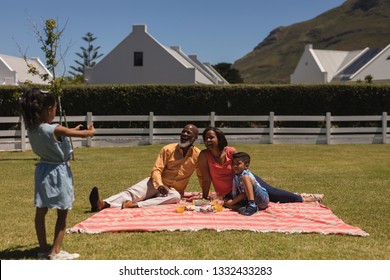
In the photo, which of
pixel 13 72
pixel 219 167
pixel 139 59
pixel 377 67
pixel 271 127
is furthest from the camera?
pixel 377 67

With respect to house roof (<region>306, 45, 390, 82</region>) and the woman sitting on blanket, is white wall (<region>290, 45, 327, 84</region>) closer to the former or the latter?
house roof (<region>306, 45, 390, 82</region>)

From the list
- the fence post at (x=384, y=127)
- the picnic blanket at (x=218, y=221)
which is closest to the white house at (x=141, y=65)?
the fence post at (x=384, y=127)

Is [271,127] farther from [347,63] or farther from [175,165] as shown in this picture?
[347,63]

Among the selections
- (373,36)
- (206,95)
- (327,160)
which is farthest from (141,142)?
(373,36)

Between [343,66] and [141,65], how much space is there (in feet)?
72.3

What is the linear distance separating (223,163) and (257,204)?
917 millimetres

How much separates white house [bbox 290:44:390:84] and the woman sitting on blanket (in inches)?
1413

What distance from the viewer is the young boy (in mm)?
7391

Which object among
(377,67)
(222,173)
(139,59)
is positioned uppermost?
(139,59)

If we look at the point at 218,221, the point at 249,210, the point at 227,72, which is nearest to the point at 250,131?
the point at 249,210

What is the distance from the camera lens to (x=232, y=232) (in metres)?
6.29

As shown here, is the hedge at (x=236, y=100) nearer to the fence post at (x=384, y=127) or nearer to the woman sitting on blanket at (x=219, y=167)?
the fence post at (x=384, y=127)

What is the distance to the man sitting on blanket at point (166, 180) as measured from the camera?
7984 mm

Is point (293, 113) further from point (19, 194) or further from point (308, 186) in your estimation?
point (19, 194)
